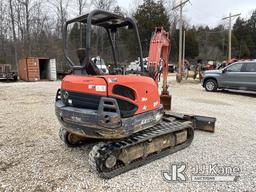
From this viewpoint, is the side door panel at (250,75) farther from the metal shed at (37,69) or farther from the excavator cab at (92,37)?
the metal shed at (37,69)

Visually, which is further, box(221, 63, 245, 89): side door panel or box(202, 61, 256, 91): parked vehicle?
box(221, 63, 245, 89): side door panel

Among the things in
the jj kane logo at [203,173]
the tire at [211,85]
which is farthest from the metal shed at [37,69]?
the jj kane logo at [203,173]

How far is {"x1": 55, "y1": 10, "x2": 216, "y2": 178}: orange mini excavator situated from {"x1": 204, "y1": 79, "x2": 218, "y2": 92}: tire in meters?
9.44

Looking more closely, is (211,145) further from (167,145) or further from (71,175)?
(71,175)

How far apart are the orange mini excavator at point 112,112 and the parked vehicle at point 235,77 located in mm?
8646

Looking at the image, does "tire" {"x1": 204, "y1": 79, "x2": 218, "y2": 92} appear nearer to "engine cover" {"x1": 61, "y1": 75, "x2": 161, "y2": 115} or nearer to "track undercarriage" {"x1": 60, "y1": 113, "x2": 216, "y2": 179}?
"track undercarriage" {"x1": 60, "y1": 113, "x2": 216, "y2": 179}

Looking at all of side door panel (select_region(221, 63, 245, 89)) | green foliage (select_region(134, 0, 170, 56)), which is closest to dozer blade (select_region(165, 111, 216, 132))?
side door panel (select_region(221, 63, 245, 89))

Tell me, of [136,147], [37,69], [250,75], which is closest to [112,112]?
[136,147]

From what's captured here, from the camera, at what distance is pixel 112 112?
331 cm

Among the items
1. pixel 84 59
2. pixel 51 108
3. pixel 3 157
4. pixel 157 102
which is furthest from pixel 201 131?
pixel 51 108

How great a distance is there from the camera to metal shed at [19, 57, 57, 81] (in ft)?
69.2

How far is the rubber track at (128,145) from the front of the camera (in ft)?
11.3

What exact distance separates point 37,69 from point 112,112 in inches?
789

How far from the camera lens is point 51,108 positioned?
334 inches
